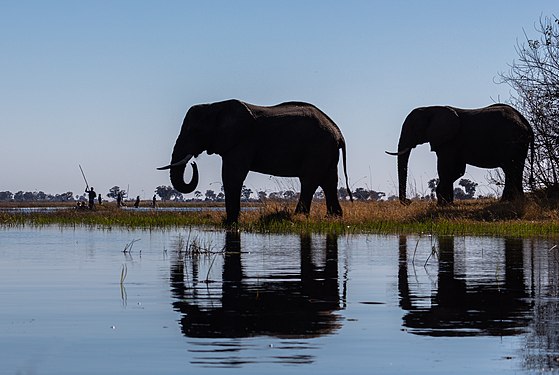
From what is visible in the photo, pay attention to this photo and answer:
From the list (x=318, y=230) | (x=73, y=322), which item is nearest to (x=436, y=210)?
(x=318, y=230)

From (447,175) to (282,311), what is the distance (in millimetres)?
24554

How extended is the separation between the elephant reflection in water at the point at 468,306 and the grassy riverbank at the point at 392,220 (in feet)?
31.6

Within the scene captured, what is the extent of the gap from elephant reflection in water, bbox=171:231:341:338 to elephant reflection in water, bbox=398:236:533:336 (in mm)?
708

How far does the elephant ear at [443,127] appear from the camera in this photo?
112ft

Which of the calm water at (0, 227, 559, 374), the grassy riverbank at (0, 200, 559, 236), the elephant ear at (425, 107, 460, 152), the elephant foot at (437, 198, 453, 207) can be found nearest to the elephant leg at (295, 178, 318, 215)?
the grassy riverbank at (0, 200, 559, 236)

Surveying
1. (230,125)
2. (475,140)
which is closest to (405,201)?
(475,140)

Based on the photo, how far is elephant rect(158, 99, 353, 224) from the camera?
93.1ft

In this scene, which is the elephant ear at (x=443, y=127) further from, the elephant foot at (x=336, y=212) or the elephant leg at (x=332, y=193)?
the elephant foot at (x=336, y=212)

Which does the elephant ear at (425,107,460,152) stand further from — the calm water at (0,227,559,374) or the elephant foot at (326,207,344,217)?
the calm water at (0,227,559,374)

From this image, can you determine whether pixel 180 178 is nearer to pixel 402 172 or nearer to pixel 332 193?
pixel 332 193

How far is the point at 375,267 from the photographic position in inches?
607

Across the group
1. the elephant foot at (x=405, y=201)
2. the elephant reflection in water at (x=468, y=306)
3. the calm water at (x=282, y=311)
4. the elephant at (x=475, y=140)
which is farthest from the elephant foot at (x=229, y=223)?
the elephant reflection in water at (x=468, y=306)

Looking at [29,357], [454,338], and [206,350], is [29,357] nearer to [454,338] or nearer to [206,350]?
[206,350]

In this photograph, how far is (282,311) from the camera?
1028 cm
